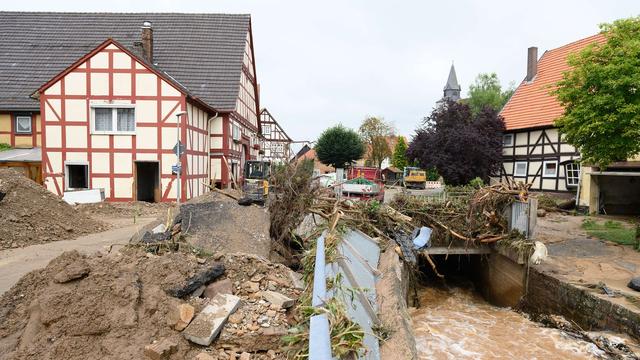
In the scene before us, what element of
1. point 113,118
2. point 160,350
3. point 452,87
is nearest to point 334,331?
point 160,350

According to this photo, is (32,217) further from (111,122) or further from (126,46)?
(126,46)

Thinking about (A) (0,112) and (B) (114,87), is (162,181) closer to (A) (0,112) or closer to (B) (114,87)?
(B) (114,87)

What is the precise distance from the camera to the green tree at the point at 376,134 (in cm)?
5881

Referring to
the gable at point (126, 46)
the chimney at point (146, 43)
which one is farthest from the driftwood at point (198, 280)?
the chimney at point (146, 43)

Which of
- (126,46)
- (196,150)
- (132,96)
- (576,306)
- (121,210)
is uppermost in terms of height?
(126,46)

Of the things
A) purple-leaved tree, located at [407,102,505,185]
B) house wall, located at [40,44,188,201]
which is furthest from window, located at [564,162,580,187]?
house wall, located at [40,44,188,201]

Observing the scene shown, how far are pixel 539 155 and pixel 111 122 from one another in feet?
78.6

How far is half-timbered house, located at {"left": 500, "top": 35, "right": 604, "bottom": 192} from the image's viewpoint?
22922 mm

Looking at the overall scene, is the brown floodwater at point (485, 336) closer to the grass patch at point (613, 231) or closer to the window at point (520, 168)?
the grass patch at point (613, 231)

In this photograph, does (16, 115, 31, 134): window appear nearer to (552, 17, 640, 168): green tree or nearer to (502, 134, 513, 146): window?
(552, 17, 640, 168): green tree

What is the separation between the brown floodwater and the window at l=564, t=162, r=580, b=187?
1481 centimetres

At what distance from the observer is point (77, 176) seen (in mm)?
18141

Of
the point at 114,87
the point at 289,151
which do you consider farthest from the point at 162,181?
the point at 289,151

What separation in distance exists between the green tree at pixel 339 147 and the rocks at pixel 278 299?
4817cm
